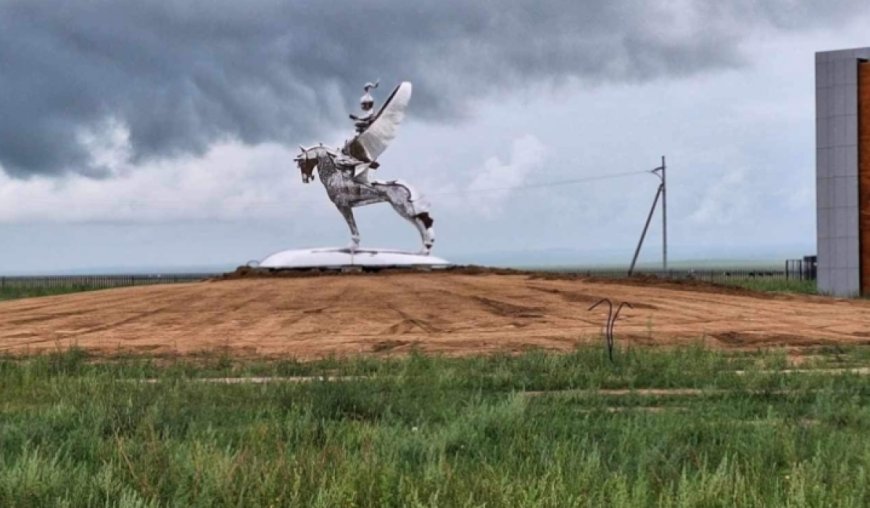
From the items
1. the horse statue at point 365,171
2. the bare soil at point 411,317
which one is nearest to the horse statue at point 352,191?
the horse statue at point 365,171

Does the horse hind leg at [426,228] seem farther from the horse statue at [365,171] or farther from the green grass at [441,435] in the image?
the green grass at [441,435]

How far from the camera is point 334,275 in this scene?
27688 mm

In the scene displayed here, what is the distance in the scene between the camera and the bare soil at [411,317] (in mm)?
14414

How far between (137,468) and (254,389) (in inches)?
141

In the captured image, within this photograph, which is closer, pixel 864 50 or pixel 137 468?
pixel 137 468

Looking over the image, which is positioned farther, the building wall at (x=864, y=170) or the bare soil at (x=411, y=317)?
the building wall at (x=864, y=170)

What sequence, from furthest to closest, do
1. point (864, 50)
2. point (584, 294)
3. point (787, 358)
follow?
1. point (864, 50)
2. point (584, 294)
3. point (787, 358)

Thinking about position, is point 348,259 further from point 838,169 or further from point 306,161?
point 838,169

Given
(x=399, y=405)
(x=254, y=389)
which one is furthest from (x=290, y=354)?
(x=399, y=405)

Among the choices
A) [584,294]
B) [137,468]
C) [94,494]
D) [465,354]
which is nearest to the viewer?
[94,494]

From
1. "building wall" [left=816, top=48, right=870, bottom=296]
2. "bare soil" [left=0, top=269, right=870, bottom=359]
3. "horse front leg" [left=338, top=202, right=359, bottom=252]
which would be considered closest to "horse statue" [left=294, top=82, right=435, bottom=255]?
"horse front leg" [left=338, top=202, right=359, bottom=252]

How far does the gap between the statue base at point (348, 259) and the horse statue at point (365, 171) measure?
0.49 m

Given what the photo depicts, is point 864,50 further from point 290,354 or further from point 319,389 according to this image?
point 319,389

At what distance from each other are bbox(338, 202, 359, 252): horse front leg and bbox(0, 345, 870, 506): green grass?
19.3 m
